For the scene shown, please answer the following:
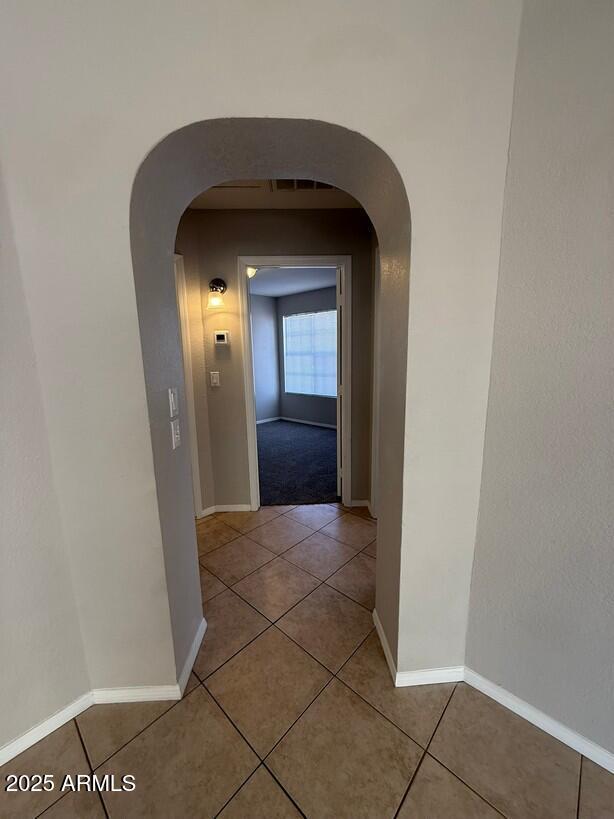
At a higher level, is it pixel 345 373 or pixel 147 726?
pixel 345 373

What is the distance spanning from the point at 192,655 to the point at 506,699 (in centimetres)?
134

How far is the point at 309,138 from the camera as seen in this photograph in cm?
105

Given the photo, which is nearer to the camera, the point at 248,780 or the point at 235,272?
the point at 248,780

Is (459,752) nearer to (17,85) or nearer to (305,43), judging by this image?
(305,43)

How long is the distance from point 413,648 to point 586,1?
2219 millimetres

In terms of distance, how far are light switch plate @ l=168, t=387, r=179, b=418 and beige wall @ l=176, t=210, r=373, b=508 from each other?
1.28m

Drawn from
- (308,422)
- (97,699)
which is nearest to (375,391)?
(97,699)

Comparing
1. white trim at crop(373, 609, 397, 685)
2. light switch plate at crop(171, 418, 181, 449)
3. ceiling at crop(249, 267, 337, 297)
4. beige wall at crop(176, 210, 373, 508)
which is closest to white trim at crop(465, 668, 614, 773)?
white trim at crop(373, 609, 397, 685)

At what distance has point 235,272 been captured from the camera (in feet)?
8.07

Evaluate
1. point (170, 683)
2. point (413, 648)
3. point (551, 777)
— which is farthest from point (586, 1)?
point (170, 683)

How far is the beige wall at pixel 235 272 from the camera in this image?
7.95 feet

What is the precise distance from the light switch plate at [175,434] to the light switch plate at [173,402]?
33 millimetres

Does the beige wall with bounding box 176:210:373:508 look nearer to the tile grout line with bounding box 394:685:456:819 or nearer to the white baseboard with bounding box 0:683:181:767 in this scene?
the white baseboard with bounding box 0:683:181:767

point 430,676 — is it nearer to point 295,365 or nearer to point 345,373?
point 345,373
